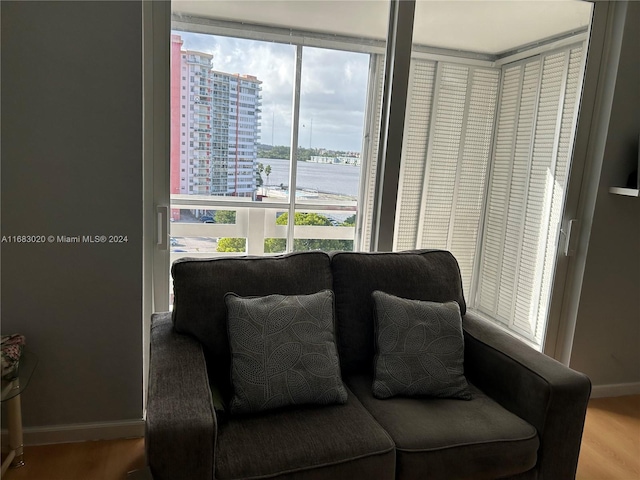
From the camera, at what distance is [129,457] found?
207 cm

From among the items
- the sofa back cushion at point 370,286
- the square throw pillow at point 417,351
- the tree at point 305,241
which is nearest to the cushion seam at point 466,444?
the square throw pillow at point 417,351

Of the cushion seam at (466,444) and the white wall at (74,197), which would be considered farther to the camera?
the white wall at (74,197)

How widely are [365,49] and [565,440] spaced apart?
194 centimetres

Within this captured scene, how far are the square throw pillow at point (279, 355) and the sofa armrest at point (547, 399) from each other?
0.64 meters

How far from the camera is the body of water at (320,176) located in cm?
237

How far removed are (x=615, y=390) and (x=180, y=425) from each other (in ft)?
9.17

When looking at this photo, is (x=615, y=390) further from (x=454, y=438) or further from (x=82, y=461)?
(x=82, y=461)

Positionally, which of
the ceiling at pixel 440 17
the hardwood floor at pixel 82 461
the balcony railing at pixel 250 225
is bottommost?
the hardwood floor at pixel 82 461

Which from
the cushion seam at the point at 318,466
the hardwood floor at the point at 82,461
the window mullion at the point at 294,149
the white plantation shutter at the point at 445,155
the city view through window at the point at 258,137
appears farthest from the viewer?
the white plantation shutter at the point at 445,155

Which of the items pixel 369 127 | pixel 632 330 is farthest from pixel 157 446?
pixel 632 330

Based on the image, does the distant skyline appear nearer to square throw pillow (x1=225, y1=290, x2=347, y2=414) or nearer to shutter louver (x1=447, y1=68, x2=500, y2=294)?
shutter louver (x1=447, y1=68, x2=500, y2=294)

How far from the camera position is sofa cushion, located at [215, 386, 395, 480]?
4.57 ft

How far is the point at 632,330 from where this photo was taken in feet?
9.49

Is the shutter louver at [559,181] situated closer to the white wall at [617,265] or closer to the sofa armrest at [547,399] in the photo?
the white wall at [617,265]
